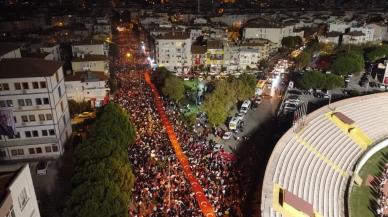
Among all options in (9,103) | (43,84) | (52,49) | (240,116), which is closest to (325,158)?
(240,116)

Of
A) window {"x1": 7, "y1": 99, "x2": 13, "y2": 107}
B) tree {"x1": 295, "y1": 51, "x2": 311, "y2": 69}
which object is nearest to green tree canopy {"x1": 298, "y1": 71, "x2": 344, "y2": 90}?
tree {"x1": 295, "y1": 51, "x2": 311, "y2": 69}

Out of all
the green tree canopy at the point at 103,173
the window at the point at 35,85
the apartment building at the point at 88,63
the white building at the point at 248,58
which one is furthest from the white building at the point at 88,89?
the white building at the point at 248,58

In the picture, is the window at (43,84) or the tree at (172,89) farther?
the tree at (172,89)

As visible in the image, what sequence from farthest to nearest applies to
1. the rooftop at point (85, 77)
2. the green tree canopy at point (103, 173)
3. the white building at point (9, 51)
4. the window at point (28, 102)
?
the rooftop at point (85, 77) < the white building at point (9, 51) < the window at point (28, 102) < the green tree canopy at point (103, 173)

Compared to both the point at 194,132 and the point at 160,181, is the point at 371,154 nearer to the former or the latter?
the point at 194,132

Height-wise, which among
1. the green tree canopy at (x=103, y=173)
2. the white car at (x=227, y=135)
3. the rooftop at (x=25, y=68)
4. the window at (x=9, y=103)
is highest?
the rooftop at (x=25, y=68)

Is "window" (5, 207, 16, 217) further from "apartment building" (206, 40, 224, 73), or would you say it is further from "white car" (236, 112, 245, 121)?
"apartment building" (206, 40, 224, 73)

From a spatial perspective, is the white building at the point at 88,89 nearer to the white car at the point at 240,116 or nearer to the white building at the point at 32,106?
the white building at the point at 32,106

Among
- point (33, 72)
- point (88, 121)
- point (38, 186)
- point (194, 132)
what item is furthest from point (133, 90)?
point (38, 186)
